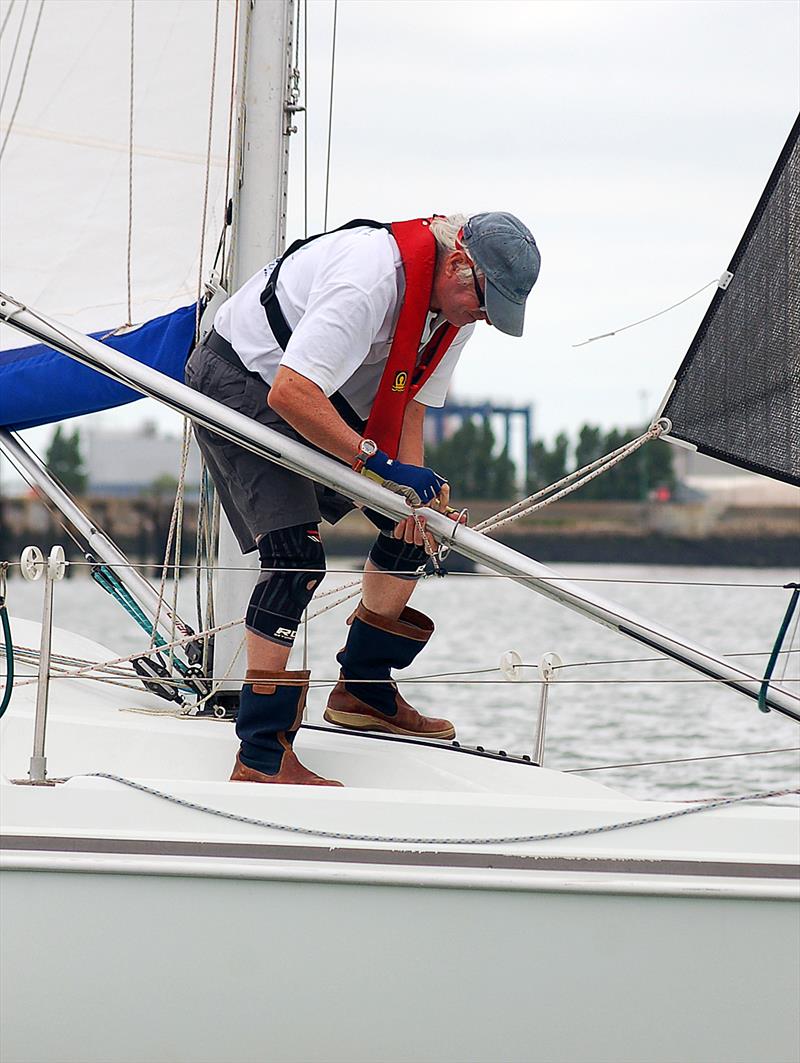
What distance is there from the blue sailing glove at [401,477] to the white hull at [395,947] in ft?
2.11

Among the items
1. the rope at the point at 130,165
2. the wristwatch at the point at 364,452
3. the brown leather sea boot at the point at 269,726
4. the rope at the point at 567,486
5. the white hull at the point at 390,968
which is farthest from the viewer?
the rope at the point at 130,165

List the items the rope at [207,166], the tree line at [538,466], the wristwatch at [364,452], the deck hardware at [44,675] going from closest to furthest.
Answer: the deck hardware at [44,675], the wristwatch at [364,452], the rope at [207,166], the tree line at [538,466]

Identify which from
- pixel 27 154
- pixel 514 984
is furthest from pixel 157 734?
pixel 27 154

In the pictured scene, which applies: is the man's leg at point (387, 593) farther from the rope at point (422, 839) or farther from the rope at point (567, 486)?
the rope at point (422, 839)

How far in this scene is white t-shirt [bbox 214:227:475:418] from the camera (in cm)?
253

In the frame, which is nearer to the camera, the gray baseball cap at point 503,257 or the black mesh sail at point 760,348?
the gray baseball cap at point 503,257

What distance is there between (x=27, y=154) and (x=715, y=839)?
2655 millimetres

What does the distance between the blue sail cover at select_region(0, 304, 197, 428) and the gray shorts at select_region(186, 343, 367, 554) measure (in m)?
0.45

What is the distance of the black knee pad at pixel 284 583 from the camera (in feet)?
8.91

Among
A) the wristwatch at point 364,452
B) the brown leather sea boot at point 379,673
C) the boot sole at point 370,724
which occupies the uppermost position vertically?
the wristwatch at point 364,452

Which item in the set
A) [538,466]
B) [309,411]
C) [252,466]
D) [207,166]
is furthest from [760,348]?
[538,466]

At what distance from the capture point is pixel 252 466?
2793 millimetres

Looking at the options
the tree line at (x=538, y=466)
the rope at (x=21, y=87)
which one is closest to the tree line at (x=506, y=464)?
the tree line at (x=538, y=466)

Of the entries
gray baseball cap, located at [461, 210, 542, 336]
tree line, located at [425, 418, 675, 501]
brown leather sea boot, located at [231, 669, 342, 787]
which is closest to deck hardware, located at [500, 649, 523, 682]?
brown leather sea boot, located at [231, 669, 342, 787]
